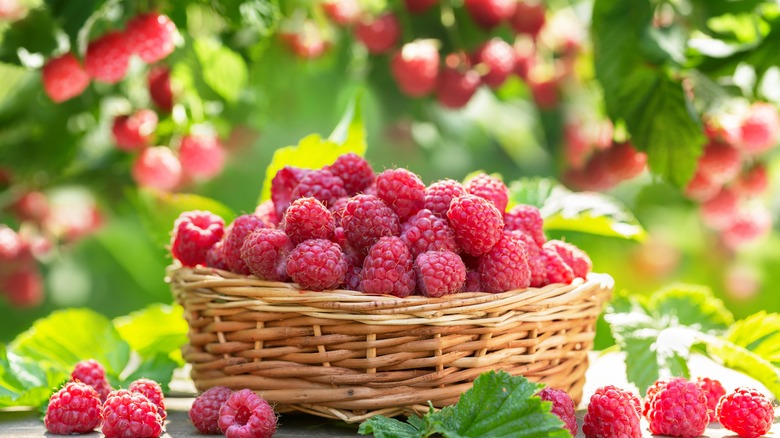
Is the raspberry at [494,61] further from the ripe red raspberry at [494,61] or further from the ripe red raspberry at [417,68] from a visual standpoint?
the ripe red raspberry at [417,68]

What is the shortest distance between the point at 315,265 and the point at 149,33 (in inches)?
30.5

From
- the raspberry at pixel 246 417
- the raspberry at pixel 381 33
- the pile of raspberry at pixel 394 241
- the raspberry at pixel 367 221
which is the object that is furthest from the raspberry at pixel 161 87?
the raspberry at pixel 246 417

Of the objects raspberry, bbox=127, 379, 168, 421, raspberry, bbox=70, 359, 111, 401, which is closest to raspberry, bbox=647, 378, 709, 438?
raspberry, bbox=127, 379, 168, 421

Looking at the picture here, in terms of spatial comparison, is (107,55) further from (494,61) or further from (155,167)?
(494,61)

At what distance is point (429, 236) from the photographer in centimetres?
147

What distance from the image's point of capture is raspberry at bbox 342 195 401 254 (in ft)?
4.79

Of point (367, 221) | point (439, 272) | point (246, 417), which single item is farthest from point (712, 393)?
point (246, 417)

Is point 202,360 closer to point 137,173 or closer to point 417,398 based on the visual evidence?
point 417,398

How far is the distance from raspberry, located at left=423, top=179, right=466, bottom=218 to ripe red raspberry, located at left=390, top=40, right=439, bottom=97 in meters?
1.04

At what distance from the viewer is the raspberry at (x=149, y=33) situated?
1902 mm

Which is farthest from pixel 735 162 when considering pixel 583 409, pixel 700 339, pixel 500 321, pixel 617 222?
pixel 500 321

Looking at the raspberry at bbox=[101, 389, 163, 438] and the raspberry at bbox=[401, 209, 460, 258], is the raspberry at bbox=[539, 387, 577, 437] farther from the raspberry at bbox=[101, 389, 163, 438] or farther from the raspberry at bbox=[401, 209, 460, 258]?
the raspberry at bbox=[101, 389, 163, 438]

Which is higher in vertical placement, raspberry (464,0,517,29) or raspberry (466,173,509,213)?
raspberry (464,0,517,29)

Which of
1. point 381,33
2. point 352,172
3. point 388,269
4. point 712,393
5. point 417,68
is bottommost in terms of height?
point 712,393
